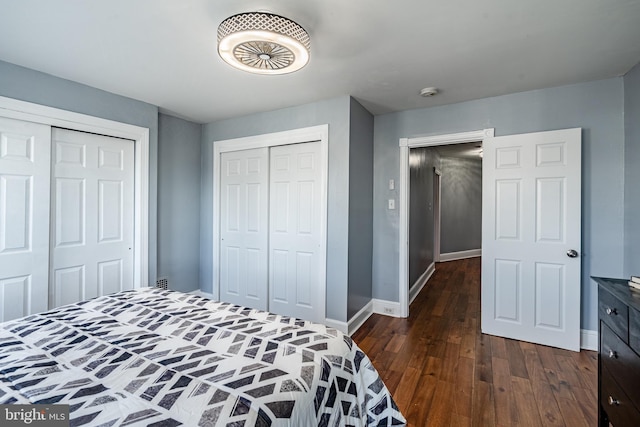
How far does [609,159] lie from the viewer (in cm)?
254

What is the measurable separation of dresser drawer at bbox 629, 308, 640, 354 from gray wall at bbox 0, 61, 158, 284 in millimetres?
3792

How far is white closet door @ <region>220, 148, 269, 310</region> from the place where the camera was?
3.50m

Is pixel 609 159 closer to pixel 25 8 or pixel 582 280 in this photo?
pixel 582 280

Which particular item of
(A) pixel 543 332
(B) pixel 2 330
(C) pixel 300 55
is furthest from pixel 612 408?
(B) pixel 2 330

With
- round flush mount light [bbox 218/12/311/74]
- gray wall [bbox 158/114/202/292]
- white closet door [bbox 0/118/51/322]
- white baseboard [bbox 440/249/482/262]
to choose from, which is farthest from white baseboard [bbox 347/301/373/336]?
white baseboard [bbox 440/249/482/262]

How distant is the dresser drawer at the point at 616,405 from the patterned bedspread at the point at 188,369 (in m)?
0.98

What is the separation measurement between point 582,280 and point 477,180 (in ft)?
17.1

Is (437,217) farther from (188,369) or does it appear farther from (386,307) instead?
(188,369)

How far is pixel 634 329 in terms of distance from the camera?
3.99 feet

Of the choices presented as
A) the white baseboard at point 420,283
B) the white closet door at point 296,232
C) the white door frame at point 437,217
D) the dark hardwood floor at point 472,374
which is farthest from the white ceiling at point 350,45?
the white door frame at point 437,217

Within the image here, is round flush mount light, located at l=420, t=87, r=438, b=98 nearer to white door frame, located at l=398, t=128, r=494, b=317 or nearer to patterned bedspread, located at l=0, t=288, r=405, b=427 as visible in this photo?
white door frame, located at l=398, t=128, r=494, b=317

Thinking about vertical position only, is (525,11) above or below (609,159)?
above

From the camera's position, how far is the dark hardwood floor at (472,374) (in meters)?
1.79

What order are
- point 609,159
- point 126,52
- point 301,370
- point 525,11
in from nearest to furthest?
point 301,370 → point 525,11 → point 126,52 → point 609,159
